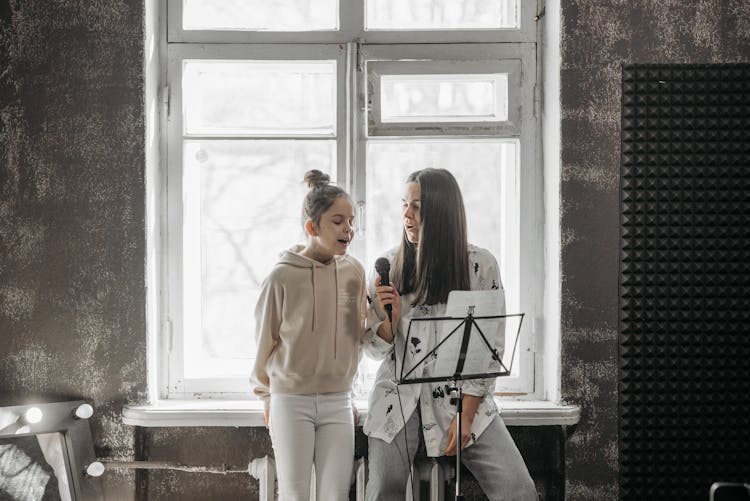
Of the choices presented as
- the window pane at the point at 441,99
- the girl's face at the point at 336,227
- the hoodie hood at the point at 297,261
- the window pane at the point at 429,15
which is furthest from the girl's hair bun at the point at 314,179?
the window pane at the point at 429,15

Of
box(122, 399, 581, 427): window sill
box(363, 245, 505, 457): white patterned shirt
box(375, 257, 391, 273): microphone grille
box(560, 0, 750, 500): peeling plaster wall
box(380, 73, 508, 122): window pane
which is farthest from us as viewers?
box(380, 73, 508, 122): window pane

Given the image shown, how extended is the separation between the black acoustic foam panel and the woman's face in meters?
0.95

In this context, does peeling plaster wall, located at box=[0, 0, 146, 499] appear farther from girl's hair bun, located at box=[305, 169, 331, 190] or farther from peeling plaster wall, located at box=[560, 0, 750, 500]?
peeling plaster wall, located at box=[560, 0, 750, 500]

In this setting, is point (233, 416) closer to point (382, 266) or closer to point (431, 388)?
point (431, 388)

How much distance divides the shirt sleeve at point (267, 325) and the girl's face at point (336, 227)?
0.24 m

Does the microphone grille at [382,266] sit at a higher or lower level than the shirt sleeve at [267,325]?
higher

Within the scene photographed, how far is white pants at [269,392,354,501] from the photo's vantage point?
91.1 inches

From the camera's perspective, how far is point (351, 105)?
293 centimetres

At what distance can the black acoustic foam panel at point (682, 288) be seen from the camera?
2.78m

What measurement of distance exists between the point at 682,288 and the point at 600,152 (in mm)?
673

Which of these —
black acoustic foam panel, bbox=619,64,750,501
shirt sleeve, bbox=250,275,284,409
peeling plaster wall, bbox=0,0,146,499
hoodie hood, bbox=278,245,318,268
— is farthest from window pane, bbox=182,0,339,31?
black acoustic foam panel, bbox=619,64,750,501

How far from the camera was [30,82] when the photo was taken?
9.11ft

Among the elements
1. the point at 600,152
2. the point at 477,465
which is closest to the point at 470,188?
the point at 600,152

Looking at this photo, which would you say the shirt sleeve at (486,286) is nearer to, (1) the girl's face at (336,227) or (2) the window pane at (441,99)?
(1) the girl's face at (336,227)
